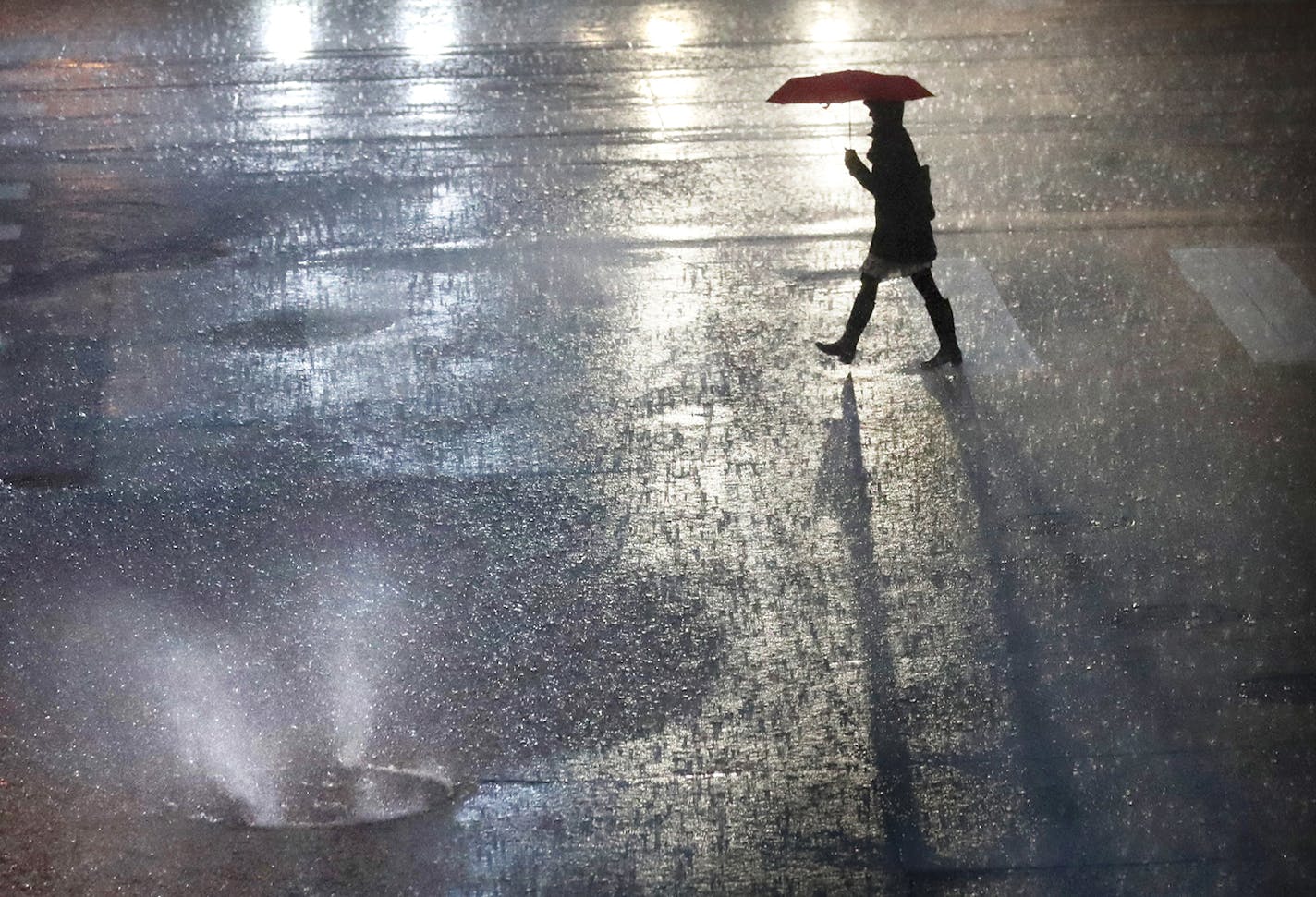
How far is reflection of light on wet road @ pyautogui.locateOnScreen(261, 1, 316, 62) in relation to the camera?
1362 centimetres

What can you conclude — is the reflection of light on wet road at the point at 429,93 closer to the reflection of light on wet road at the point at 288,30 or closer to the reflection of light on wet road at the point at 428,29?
the reflection of light on wet road at the point at 428,29

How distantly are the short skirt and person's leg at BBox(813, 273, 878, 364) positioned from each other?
4 centimetres

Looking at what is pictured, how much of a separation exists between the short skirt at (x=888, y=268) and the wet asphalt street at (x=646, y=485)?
2.07 ft

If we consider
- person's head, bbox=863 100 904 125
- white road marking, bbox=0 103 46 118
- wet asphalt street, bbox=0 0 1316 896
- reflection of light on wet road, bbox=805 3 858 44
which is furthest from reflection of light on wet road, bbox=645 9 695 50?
person's head, bbox=863 100 904 125

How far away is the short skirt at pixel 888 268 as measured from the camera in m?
8.47

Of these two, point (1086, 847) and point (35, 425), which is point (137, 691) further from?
point (1086, 847)

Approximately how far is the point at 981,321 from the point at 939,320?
74 cm

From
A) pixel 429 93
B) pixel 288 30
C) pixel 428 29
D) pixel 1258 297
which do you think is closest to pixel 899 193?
pixel 1258 297

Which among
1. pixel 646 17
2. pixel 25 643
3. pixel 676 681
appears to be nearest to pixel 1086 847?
pixel 676 681

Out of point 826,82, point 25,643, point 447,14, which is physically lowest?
point 447,14

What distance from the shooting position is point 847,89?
7918mm

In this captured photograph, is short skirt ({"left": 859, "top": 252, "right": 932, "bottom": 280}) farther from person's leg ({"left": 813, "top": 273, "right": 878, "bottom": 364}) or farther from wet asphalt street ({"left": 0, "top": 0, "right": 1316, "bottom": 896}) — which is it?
wet asphalt street ({"left": 0, "top": 0, "right": 1316, "bottom": 896})

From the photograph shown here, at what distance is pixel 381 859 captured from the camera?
5.68 metres

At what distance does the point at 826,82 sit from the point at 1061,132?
457 centimetres
